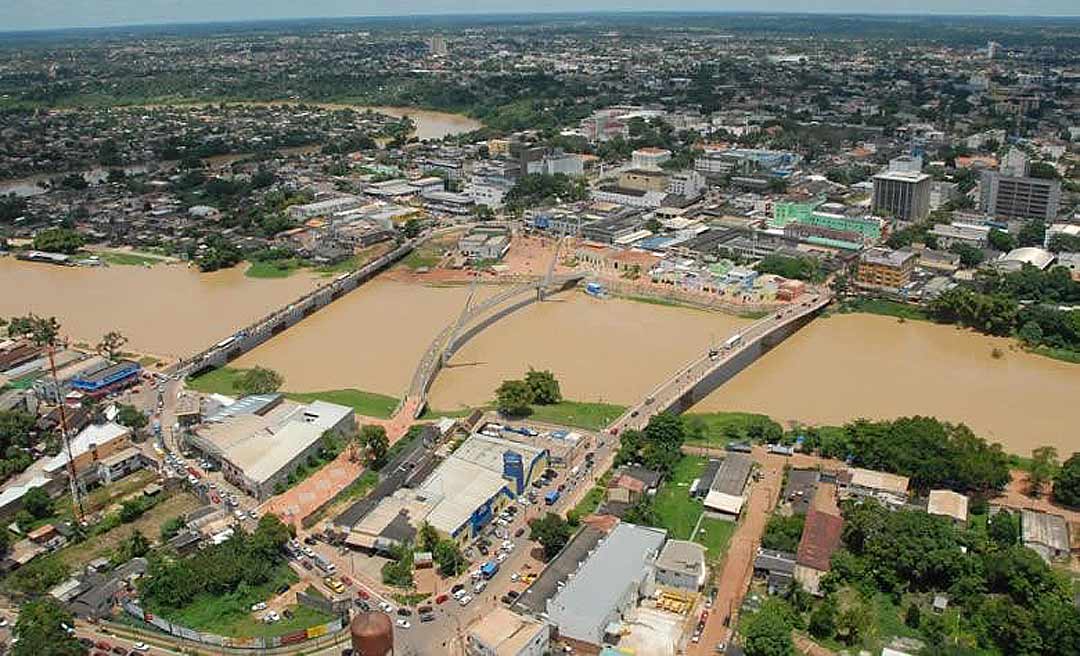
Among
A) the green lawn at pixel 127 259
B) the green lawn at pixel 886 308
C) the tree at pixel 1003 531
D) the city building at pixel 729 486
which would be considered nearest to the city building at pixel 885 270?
the green lawn at pixel 886 308

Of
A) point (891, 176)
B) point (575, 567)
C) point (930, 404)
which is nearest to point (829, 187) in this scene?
point (891, 176)

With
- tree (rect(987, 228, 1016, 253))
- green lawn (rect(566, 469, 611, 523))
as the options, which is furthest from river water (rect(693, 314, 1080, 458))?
tree (rect(987, 228, 1016, 253))

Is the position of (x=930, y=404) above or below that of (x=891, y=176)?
below

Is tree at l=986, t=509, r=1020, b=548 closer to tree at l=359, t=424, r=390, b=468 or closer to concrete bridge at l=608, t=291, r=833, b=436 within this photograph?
concrete bridge at l=608, t=291, r=833, b=436

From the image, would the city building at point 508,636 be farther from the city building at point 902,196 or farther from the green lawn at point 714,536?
the city building at point 902,196

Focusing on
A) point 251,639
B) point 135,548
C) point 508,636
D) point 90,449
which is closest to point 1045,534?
point 508,636

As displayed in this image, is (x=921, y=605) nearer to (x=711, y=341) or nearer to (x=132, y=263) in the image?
(x=711, y=341)
